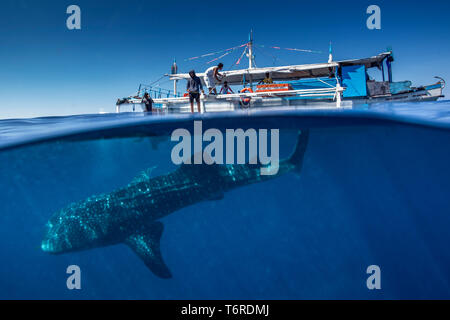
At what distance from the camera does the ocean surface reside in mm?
9883

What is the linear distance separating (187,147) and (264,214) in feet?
32.9

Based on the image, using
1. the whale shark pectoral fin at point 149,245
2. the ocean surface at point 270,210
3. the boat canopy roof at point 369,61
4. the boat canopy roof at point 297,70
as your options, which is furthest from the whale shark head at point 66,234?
the boat canopy roof at point 369,61

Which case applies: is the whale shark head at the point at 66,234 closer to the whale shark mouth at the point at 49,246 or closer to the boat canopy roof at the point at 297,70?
the whale shark mouth at the point at 49,246

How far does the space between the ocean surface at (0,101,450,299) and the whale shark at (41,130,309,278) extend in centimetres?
200

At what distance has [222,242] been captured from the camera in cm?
1708

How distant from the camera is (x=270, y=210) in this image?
21.3 meters

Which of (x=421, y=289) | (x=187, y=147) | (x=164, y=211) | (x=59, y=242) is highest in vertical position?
(x=187, y=147)

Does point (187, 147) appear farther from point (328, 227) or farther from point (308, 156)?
point (328, 227)

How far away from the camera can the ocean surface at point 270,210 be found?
389 inches

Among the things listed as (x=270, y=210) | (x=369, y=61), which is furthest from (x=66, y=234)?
(x=369, y=61)

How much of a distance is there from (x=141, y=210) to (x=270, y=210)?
15.2 metres

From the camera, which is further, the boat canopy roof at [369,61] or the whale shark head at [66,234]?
the boat canopy roof at [369,61]
